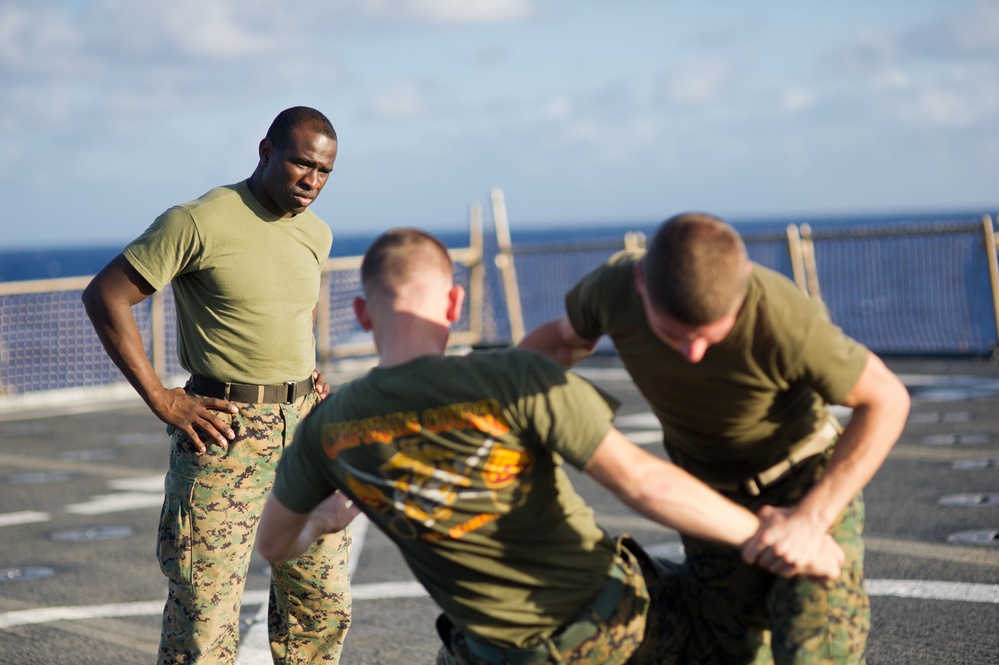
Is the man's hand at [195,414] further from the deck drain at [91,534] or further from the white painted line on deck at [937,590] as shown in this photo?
the deck drain at [91,534]

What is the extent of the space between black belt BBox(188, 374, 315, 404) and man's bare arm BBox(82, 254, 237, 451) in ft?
0.20

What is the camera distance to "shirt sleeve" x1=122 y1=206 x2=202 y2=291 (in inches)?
176

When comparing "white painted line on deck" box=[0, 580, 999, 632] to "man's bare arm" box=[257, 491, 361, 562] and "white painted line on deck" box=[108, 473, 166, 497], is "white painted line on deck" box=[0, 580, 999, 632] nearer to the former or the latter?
"man's bare arm" box=[257, 491, 361, 562]

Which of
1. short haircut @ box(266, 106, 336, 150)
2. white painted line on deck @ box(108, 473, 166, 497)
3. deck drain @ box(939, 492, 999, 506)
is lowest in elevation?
deck drain @ box(939, 492, 999, 506)

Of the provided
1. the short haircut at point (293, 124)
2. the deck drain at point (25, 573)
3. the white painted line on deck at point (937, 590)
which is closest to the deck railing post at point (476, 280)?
the deck drain at point (25, 573)

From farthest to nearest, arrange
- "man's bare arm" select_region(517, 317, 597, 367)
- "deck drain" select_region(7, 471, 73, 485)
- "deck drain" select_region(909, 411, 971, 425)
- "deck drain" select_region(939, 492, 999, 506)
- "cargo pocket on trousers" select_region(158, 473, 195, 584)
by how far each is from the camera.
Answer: "deck drain" select_region(909, 411, 971, 425) < "deck drain" select_region(7, 471, 73, 485) < "deck drain" select_region(939, 492, 999, 506) < "cargo pocket on trousers" select_region(158, 473, 195, 584) < "man's bare arm" select_region(517, 317, 597, 367)

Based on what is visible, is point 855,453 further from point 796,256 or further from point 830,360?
point 796,256

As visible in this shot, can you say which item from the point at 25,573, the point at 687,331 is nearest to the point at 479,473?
the point at 687,331

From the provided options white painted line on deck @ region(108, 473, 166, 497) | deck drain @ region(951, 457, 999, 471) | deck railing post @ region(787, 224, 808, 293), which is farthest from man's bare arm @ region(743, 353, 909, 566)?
deck railing post @ region(787, 224, 808, 293)

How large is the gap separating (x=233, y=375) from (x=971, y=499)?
5756 millimetres

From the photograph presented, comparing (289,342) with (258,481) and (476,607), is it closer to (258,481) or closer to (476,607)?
(258,481)

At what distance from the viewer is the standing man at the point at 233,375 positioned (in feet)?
14.6

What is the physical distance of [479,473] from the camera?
10.1 feet

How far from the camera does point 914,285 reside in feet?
60.8
